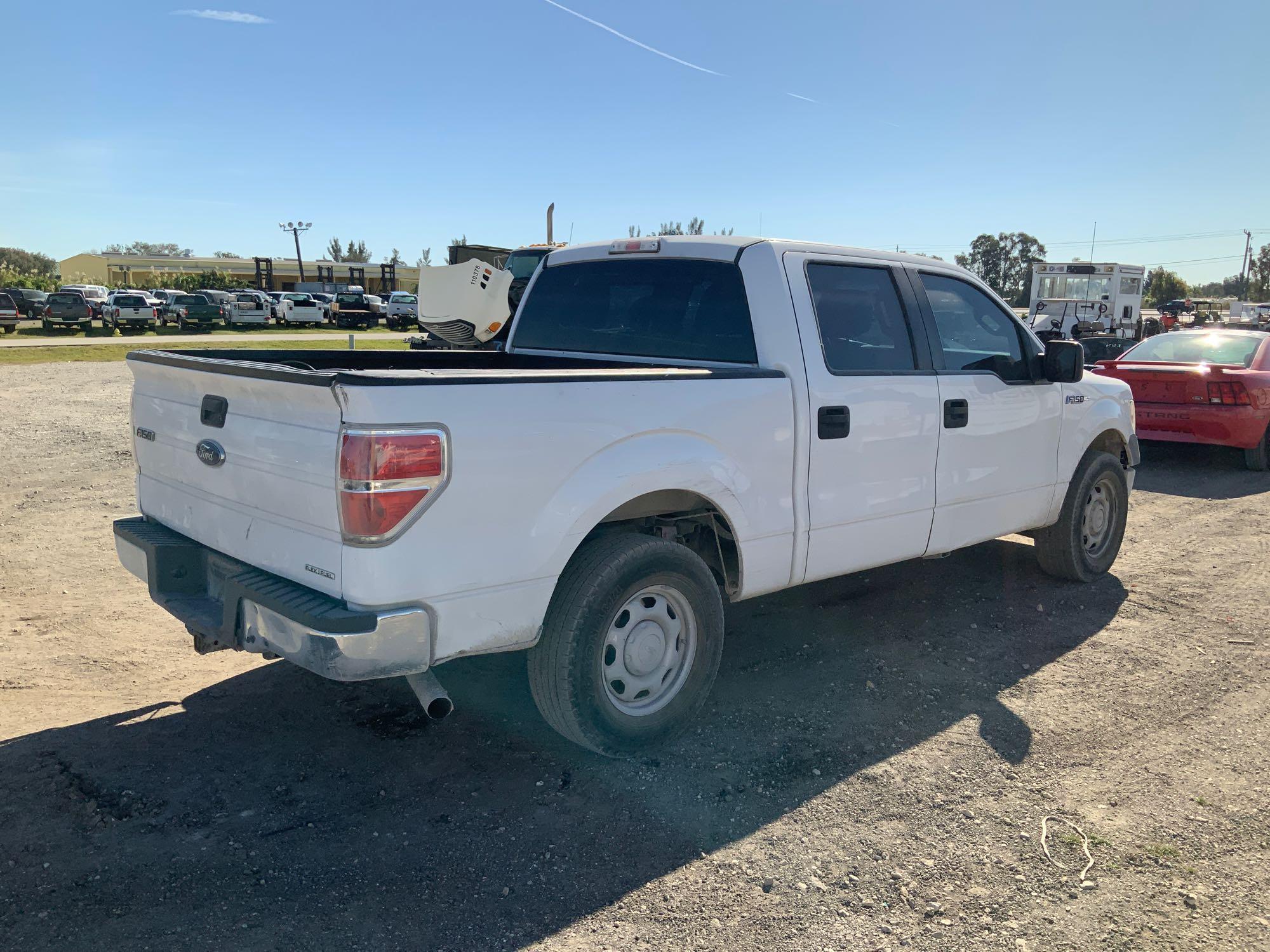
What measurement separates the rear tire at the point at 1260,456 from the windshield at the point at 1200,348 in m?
0.88

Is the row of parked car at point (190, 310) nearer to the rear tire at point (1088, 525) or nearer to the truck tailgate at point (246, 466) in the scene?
the rear tire at point (1088, 525)

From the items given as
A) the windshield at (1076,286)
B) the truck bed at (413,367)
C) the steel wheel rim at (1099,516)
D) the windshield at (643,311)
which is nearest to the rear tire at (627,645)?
the truck bed at (413,367)

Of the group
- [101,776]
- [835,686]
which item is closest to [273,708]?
[101,776]

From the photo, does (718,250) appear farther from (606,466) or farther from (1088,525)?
(1088,525)

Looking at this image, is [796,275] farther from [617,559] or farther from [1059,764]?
[1059,764]

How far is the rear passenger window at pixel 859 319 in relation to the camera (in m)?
4.42

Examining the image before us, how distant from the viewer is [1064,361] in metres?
5.28

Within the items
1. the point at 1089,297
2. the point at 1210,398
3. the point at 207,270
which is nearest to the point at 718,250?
the point at 1210,398

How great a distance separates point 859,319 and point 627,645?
6.51ft

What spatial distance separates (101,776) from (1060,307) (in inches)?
1044

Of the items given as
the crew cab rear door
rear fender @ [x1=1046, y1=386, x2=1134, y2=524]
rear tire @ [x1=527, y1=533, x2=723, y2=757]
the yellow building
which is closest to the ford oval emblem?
rear tire @ [x1=527, y1=533, x2=723, y2=757]

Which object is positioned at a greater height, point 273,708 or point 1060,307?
point 1060,307

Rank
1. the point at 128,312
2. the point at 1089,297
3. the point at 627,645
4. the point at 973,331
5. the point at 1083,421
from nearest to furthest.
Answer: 1. the point at 627,645
2. the point at 973,331
3. the point at 1083,421
4. the point at 1089,297
5. the point at 128,312

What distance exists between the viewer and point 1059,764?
3889 millimetres
